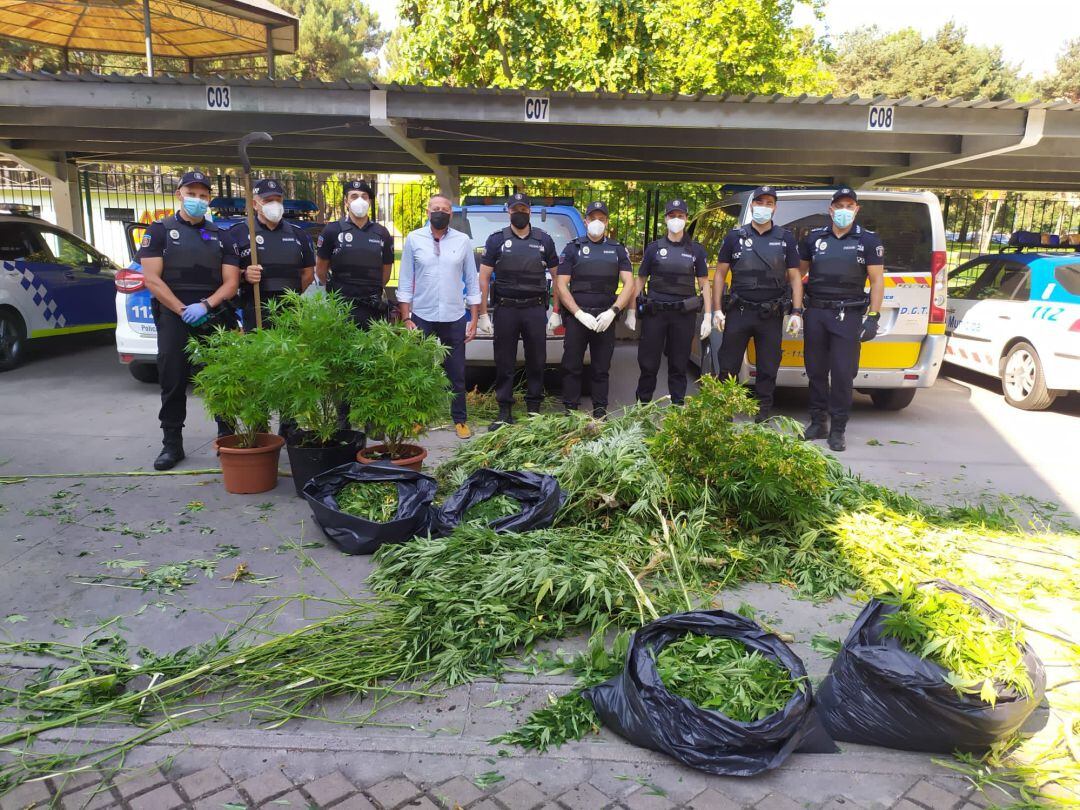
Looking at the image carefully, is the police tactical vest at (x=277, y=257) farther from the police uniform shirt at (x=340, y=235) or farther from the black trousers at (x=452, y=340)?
the black trousers at (x=452, y=340)

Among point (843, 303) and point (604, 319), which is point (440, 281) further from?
point (843, 303)

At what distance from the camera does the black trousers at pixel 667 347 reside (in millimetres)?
6980

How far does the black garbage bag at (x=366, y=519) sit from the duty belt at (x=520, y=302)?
244 centimetres

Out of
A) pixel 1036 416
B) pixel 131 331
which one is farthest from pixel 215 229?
pixel 1036 416

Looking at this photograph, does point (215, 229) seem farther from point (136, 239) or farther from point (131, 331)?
point (136, 239)

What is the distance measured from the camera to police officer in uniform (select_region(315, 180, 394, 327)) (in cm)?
634

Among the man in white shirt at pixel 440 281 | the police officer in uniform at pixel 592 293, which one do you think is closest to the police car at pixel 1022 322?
A: the police officer in uniform at pixel 592 293

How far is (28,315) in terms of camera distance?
9445 mm

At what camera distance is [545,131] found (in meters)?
10.1

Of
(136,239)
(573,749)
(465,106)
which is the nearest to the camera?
(573,749)

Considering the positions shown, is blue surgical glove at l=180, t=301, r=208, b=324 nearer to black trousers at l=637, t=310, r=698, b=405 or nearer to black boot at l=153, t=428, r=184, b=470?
black boot at l=153, t=428, r=184, b=470

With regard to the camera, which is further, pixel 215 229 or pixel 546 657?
pixel 215 229

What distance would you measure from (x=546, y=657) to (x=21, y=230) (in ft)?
31.1

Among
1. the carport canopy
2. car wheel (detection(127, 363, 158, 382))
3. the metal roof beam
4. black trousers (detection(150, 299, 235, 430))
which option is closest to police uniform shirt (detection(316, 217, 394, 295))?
black trousers (detection(150, 299, 235, 430))
